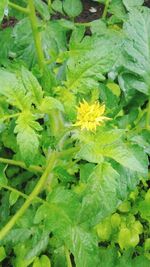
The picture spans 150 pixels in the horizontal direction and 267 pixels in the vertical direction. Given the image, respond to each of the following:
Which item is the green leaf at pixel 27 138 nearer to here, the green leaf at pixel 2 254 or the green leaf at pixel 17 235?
the green leaf at pixel 17 235

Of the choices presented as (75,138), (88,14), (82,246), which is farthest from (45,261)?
(88,14)

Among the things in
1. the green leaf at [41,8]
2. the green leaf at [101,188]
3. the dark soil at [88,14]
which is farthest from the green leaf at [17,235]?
the dark soil at [88,14]

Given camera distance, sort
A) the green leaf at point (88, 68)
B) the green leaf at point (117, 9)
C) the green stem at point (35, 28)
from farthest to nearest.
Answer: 1. the green leaf at point (117, 9)
2. the green stem at point (35, 28)
3. the green leaf at point (88, 68)

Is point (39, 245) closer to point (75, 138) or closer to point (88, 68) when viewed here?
point (75, 138)

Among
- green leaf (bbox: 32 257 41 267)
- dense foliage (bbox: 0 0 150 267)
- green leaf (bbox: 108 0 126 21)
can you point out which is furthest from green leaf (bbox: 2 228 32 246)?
green leaf (bbox: 108 0 126 21)

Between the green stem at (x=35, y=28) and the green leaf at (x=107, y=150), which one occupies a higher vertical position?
the green stem at (x=35, y=28)

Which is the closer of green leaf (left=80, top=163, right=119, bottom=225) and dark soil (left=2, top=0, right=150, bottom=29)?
green leaf (left=80, top=163, right=119, bottom=225)

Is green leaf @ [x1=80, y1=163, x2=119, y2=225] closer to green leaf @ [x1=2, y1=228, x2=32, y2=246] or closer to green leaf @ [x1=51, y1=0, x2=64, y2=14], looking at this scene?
green leaf @ [x1=2, y1=228, x2=32, y2=246]
